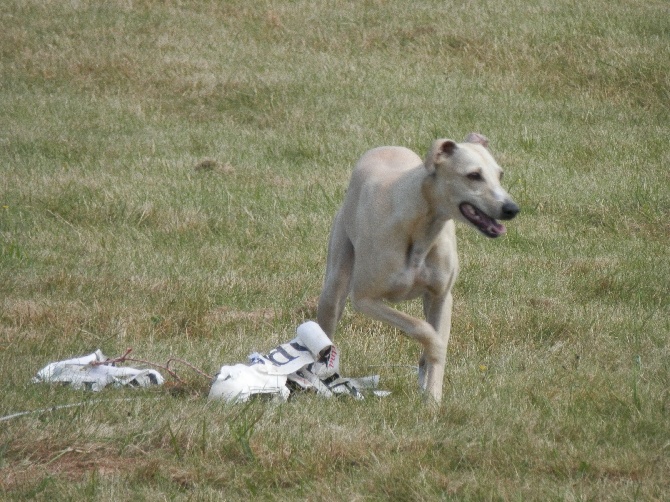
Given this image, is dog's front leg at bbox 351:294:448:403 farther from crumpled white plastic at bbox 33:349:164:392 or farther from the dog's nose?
crumpled white plastic at bbox 33:349:164:392

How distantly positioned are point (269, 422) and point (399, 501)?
0.91 m

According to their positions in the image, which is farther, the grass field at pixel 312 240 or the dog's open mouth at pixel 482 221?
the dog's open mouth at pixel 482 221

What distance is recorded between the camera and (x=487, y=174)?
5.30 meters

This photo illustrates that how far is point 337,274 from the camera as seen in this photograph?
616cm

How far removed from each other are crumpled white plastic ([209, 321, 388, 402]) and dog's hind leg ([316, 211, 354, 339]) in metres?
0.58

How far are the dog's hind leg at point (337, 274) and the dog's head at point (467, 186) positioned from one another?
894 mm

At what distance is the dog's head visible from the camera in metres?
5.21

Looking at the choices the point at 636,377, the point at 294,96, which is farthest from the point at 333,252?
the point at 294,96

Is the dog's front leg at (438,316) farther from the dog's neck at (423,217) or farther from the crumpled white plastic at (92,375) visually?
the crumpled white plastic at (92,375)

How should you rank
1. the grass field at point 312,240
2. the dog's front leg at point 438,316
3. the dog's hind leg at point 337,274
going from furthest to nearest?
1. the dog's hind leg at point 337,274
2. the dog's front leg at point 438,316
3. the grass field at point 312,240

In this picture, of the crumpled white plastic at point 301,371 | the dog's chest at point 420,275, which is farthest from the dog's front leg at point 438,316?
the crumpled white plastic at point 301,371

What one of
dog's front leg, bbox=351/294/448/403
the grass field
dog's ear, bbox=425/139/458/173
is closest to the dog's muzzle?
dog's ear, bbox=425/139/458/173

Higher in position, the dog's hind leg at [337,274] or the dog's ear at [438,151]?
the dog's ear at [438,151]

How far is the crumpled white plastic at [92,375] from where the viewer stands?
543cm
